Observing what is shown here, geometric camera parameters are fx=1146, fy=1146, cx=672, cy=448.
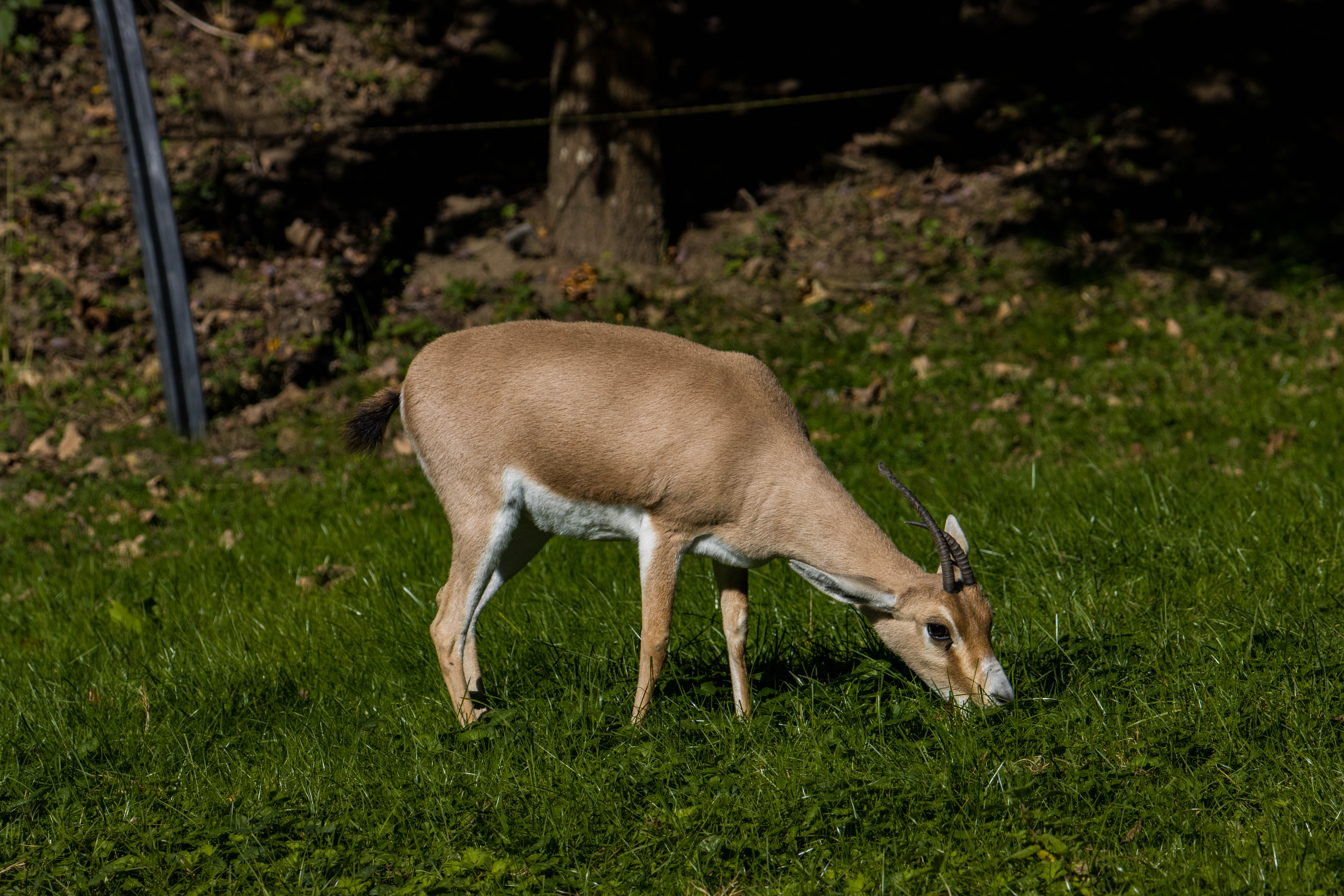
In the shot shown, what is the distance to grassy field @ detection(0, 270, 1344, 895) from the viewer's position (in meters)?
3.64

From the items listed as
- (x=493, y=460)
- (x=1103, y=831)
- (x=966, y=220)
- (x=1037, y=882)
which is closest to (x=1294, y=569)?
(x=1103, y=831)

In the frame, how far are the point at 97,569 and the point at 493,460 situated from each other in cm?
340

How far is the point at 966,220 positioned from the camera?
33.5 feet

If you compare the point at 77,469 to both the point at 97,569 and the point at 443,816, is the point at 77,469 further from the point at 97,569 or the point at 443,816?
the point at 443,816

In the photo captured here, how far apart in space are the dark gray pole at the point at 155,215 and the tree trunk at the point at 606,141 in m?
3.11

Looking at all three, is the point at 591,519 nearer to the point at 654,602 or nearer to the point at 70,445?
the point at 654,602

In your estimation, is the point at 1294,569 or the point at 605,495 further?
the point at 1294,569

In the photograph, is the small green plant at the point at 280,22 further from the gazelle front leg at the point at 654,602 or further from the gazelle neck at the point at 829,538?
the gazelle neck at the point at 829,538

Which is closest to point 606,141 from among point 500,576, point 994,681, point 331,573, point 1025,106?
point 1025,106

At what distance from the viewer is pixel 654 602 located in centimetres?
416

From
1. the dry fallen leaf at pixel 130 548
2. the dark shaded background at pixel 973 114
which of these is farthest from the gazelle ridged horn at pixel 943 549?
the dark shaded background at pixel 973 114

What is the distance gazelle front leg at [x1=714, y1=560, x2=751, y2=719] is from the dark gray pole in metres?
5.17

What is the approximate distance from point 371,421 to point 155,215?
447 cm

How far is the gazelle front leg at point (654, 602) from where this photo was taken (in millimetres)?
4133
